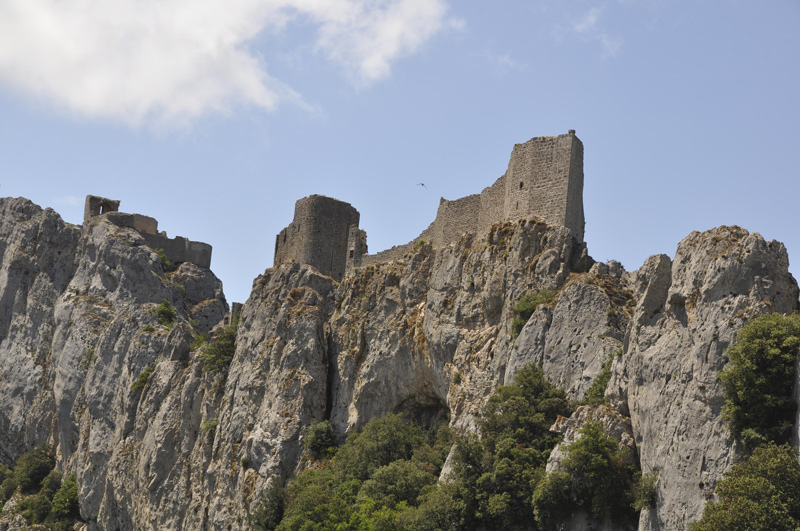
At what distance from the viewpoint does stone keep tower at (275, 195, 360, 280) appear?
63.6 metres

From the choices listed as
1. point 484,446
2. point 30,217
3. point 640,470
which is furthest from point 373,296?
point 30,217

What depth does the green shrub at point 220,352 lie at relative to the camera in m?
64.9

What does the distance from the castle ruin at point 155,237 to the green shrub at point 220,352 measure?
21814 millimetres

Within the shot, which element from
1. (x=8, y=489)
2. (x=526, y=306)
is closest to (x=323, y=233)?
(x=526, y=306)

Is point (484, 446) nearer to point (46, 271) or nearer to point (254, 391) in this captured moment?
point (254, 391)

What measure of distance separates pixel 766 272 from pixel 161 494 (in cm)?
4375

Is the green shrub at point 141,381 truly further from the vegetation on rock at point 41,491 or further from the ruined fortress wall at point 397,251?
the ruined fortress wall at point 397,251

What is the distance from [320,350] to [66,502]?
98.6ft

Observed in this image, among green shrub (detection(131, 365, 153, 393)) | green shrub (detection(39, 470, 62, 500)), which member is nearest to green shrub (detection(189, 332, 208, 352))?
green shrub (detection(131, 365, 153, 393))

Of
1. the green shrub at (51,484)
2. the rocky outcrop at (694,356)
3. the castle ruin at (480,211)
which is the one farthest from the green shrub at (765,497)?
the green shrub at (51,484)

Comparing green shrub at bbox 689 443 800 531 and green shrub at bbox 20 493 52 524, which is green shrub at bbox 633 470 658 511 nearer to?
green shrub at bbox 689 443 800 531

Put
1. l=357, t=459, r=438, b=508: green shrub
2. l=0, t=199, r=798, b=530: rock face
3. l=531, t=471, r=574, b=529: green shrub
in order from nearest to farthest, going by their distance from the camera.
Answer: l=0, t=199, r=798, b=530: rock face → l=531, t=471, r=574, b=529: green shrub → l=357, t=459, r=438, b=508: green shrub

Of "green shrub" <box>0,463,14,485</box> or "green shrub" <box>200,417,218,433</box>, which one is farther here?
"green shrub" <box>0,463,14,485</box>

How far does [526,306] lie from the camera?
4416 centimetres
